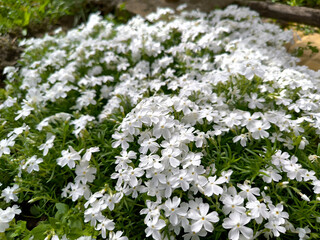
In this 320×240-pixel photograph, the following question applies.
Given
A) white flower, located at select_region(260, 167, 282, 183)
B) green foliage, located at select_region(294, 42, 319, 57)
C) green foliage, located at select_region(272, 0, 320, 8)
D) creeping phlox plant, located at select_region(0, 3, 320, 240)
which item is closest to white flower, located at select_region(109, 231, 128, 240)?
creeping phlox plant, located at select_region(0, 3, 320, 240)

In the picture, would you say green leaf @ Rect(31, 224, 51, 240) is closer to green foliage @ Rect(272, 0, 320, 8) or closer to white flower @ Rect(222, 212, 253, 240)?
white flower @ Rect(222, 212, 253, 240)

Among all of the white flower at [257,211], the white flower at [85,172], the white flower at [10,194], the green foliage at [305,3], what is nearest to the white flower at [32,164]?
the white flower at [10,194]

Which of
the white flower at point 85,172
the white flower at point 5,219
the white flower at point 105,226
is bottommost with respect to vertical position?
the white flower at point 5,219

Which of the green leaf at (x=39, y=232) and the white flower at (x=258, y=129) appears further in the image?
the white flower at (x=258, y=129)

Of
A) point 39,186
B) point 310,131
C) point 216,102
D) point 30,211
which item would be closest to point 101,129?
point 39,186

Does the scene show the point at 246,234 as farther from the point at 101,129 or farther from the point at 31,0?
the point at 31,0

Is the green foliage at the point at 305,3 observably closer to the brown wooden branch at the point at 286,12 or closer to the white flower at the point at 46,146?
the brown wooden branch at the point at 286,12
